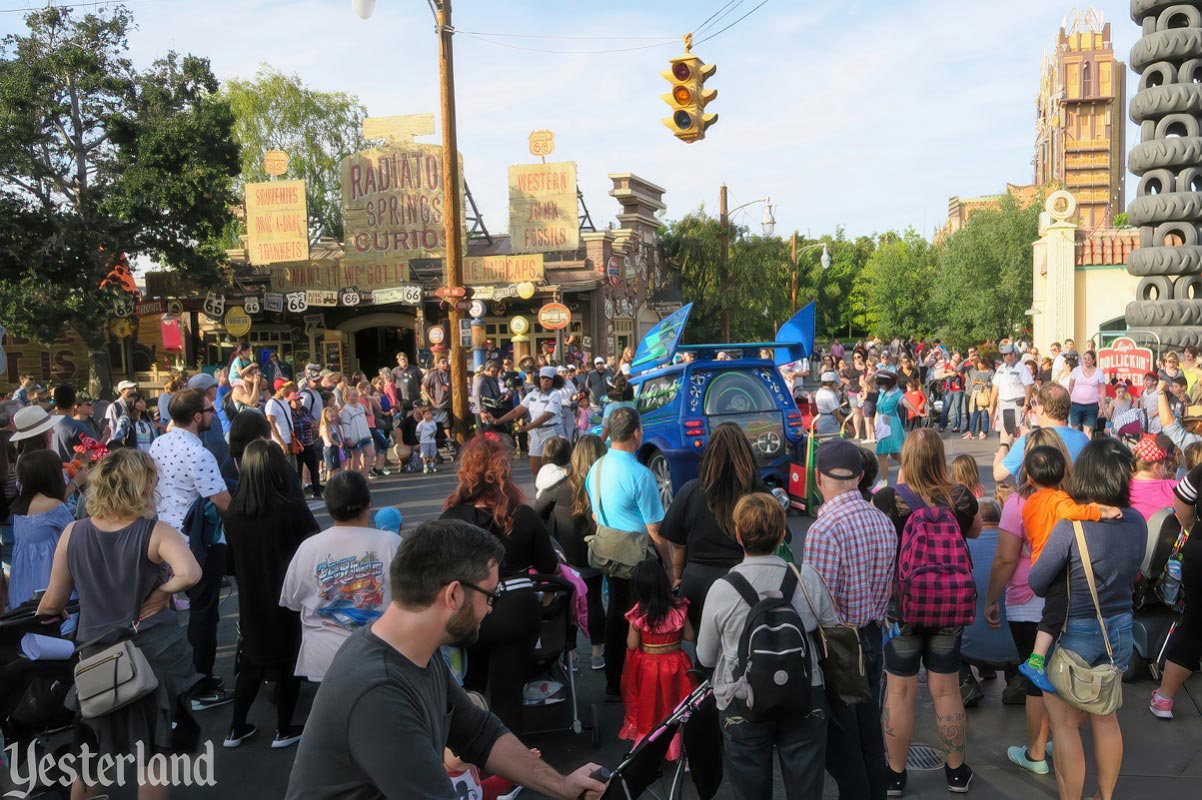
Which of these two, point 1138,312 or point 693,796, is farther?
point 1138,312

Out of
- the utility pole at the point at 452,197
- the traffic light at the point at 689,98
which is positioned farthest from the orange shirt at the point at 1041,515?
the utility pole at the point at 452,197

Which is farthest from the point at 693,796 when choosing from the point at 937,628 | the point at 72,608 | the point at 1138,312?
the point at 1138,312

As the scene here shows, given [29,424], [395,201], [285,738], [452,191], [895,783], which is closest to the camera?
[895,783]

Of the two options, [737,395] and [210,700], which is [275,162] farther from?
[210,700]

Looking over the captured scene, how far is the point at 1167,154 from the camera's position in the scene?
68.5 feet

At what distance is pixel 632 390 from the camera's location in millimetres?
11711

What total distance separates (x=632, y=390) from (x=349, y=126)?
3657 cm

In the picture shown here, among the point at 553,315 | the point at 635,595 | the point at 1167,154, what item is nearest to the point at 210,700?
the point at 635,595

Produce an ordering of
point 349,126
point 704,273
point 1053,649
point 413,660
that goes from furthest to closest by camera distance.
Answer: point 349,126
point 704,273
point 1053,649
point 413,660

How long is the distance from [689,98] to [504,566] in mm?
7323

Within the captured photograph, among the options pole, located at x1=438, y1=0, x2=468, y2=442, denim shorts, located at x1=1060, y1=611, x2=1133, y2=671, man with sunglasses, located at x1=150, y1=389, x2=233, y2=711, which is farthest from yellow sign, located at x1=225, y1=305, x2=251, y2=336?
denim shorts, located at x1=1060, y1=611, x2=1133, y2=671

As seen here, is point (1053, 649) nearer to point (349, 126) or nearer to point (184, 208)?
point (184, 208)

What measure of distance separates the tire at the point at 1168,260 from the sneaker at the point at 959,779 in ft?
68.6

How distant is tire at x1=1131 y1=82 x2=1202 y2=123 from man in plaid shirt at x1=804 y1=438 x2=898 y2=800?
70.5 feet
